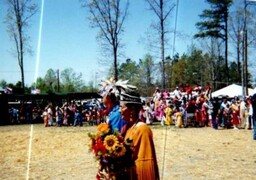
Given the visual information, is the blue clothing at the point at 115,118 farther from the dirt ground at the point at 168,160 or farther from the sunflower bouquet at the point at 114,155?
the dirt ground at the point at 168,160

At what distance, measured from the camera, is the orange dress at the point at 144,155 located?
135 inches

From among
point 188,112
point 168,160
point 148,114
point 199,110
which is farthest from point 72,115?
point 168,160

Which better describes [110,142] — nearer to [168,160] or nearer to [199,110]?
[168,160]

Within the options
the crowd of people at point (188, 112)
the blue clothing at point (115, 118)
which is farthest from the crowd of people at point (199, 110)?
the blue clothing at point (115, 118)

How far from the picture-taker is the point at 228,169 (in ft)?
27.9

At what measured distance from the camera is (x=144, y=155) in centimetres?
346

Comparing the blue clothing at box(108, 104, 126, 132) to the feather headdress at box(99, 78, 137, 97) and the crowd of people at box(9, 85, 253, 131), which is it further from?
the crowd of people at box(9, 85, 253, 131)

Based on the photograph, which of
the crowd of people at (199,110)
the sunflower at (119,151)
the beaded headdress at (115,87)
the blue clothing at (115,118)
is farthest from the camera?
the crowd of people at (199,110)

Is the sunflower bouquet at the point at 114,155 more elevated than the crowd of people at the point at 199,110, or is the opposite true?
the crowd of people at the point at 199,110

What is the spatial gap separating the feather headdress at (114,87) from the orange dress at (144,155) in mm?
697

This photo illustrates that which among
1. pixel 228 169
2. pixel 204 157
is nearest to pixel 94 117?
pixel 204 157

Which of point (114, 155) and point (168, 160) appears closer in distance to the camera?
point (114, 155)

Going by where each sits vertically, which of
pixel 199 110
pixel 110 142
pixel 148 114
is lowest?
pixel 110 142

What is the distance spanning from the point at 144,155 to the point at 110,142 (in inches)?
12.5
